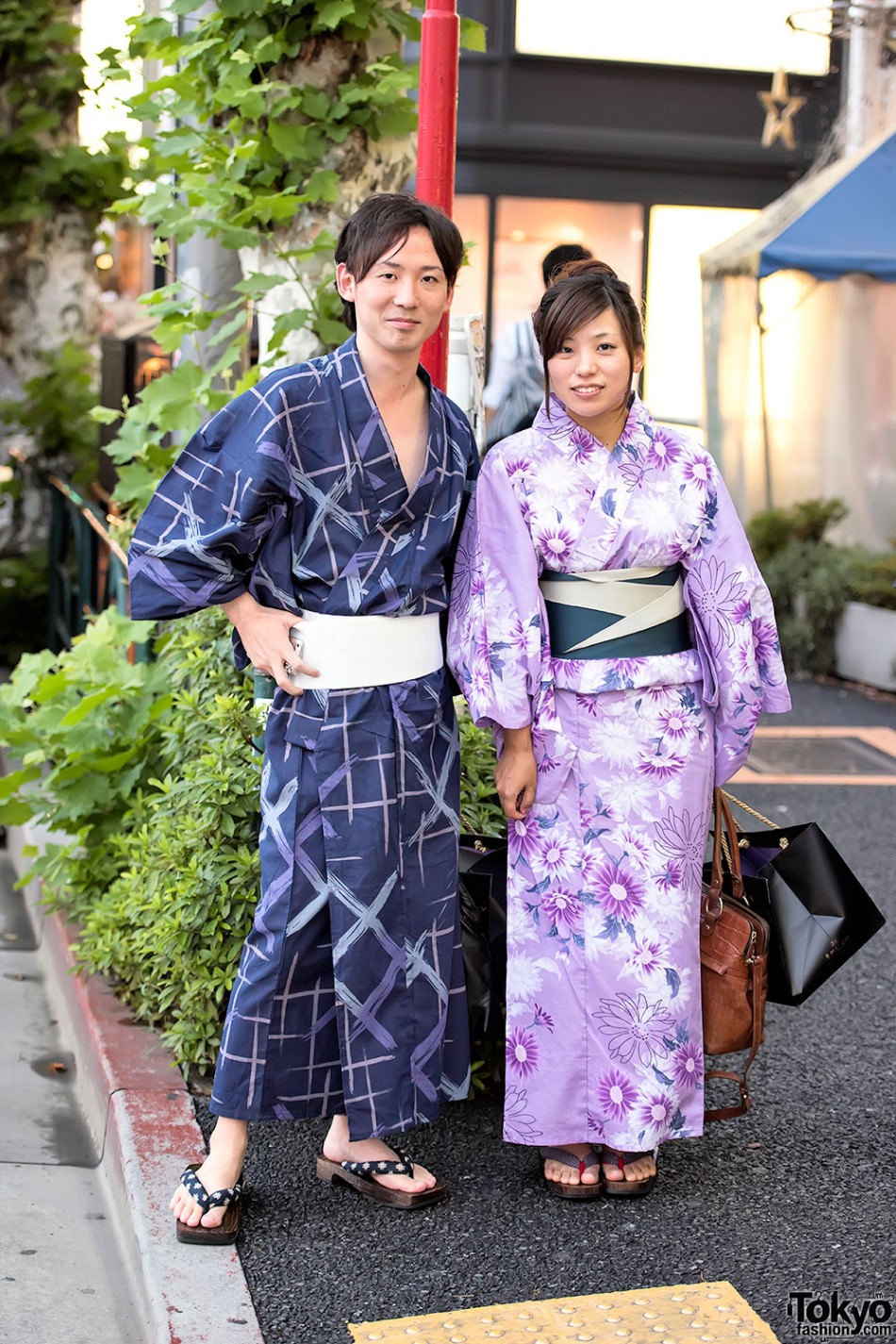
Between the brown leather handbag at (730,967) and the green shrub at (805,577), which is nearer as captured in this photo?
the brown leather handbag at (730,967)

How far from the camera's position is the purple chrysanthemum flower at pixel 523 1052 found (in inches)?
114

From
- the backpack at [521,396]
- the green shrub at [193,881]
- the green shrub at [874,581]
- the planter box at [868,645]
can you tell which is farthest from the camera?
the green shrub at [874,581]

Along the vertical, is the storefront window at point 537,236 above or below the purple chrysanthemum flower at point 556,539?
above

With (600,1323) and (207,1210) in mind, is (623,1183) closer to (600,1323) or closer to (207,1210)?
(600,1323)

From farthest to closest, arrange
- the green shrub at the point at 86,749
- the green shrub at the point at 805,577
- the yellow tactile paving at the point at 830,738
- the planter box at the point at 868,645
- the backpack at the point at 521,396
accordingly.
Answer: the green shrub at the point at 805,577 < the planter box at the point at 868,645 < the yellow tactile paving at the point at 830,738 < the backpack at the point at 521,396 < the green shrub at the point at 86,749

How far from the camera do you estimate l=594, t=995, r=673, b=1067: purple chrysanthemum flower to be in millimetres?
2852

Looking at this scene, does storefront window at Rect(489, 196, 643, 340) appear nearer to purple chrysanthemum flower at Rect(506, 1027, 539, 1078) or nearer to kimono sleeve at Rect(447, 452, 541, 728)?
kimono sleeve at Rect(447, 452, 541, 728)

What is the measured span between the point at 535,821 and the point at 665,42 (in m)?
12.0

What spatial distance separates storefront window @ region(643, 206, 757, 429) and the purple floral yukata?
10763 mm

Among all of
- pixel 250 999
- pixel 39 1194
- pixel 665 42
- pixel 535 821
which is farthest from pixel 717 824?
pixel 665 42

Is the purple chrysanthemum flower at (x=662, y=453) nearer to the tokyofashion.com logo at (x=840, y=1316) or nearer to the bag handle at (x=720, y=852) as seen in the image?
the bag handle at (x=720, y=852)

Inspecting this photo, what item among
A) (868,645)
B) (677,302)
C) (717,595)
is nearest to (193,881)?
(717,595)

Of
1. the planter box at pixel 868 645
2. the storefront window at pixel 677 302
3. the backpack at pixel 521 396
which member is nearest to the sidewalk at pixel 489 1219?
the backpack at pixel 521 396

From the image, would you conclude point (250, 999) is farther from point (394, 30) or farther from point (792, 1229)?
point (394, 30)
